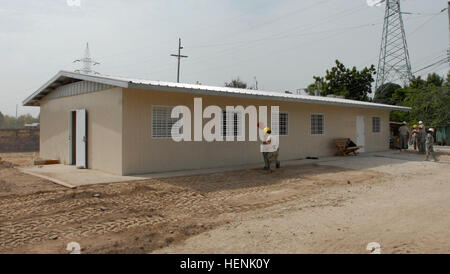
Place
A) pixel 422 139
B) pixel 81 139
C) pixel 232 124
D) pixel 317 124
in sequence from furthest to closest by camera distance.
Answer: pixel 422 139, pixel 317 124, pixel 232 124, pixel 81 139

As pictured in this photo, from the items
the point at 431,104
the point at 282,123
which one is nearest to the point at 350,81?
the point at 431,104

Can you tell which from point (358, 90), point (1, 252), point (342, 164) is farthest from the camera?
point (358, 90)

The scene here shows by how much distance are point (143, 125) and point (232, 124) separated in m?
3.77

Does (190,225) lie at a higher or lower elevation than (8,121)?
lower

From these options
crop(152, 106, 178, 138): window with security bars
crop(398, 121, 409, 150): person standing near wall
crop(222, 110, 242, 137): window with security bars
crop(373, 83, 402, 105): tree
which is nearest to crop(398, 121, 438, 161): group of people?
crop(398, 121, 409, 150): person standing near wall

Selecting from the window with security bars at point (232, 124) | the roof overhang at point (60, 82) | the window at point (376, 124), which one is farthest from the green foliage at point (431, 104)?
the roof overhang at point (60, 82)

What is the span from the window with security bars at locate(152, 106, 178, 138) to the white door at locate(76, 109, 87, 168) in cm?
287

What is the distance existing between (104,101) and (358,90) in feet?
113

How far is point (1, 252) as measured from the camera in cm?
426

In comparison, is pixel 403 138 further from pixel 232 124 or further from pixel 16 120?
pixel 16 120

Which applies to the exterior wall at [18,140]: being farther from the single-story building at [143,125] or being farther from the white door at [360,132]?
the white door at [360,132]

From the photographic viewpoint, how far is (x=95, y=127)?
37.8ft
